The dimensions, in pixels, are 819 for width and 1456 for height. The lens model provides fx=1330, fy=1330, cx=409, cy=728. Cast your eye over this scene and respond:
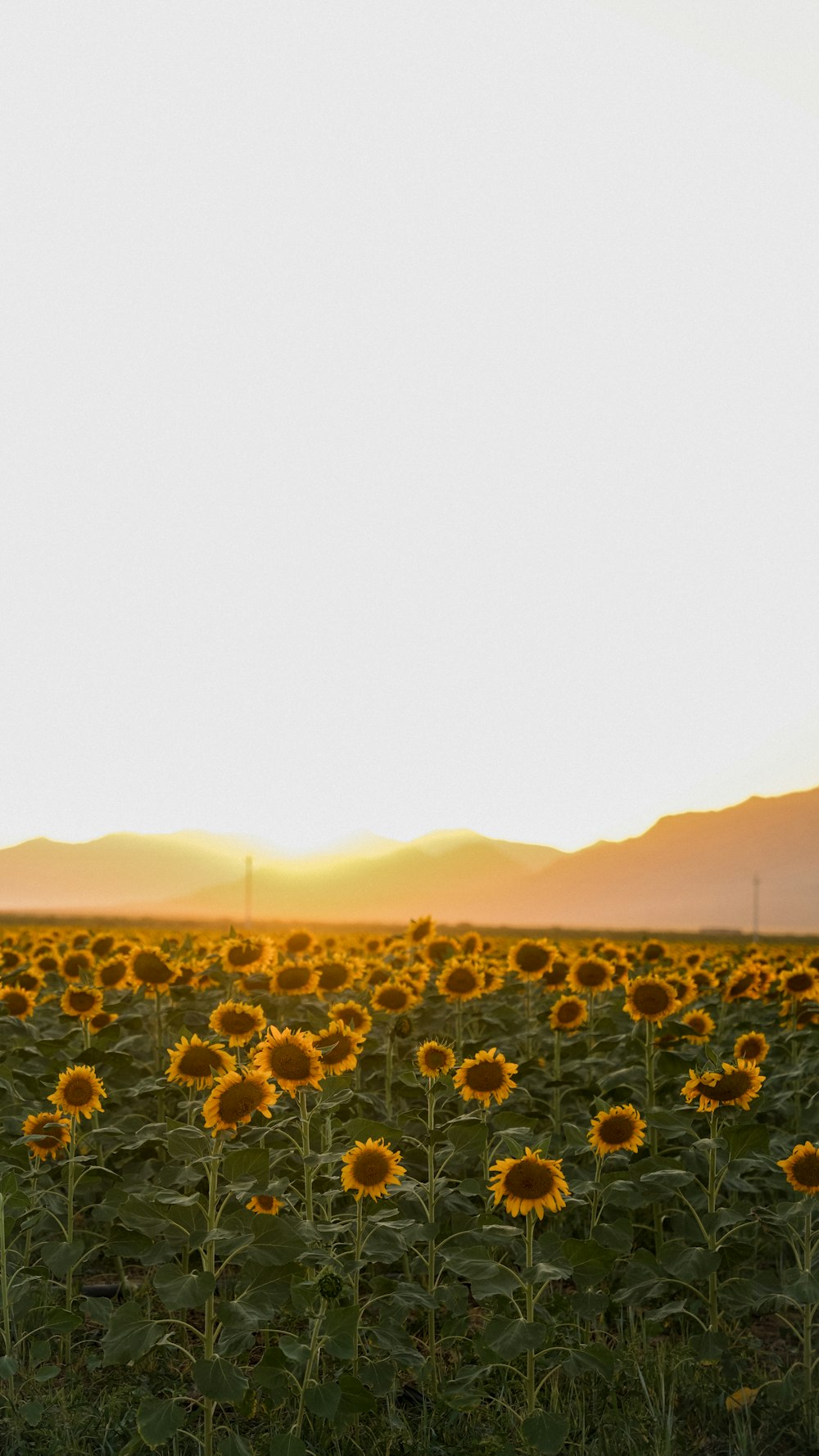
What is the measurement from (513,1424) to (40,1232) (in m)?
3.58

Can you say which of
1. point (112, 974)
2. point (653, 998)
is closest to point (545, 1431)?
point (653, 998)

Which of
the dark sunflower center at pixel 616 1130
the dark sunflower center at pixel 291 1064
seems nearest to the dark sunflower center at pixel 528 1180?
the dark sunflower center at pixel 616 1130

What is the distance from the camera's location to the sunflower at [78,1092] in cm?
795

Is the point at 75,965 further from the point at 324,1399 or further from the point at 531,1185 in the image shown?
the point at 324,1399

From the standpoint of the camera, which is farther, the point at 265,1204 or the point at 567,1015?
the point at 567,1015

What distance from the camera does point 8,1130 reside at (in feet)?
28.2

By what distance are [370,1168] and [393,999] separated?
139 inches

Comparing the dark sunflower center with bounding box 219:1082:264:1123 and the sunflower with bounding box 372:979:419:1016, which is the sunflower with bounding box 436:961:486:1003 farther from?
the dark sunflower center with bounding box 219:1082:264:1123

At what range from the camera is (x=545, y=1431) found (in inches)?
237

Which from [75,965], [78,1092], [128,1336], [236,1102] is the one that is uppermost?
[75,965]

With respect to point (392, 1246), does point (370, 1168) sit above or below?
above

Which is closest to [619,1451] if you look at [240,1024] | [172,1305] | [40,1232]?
[172,1305]

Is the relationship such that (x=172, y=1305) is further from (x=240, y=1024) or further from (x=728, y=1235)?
(x=728, y=1235)

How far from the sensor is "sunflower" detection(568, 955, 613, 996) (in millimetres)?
11078
